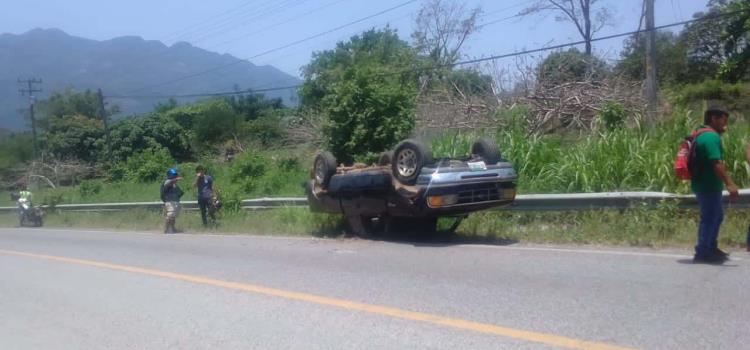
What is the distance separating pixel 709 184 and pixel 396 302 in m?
3.46

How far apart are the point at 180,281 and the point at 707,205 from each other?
640 cm

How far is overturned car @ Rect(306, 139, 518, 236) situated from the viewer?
1121cm

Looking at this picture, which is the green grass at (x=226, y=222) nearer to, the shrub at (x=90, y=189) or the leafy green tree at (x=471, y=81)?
the shrub at (x=90, y=189)

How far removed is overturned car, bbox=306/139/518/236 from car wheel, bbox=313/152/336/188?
17 mm

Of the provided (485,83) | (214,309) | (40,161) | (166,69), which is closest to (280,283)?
(214,309)

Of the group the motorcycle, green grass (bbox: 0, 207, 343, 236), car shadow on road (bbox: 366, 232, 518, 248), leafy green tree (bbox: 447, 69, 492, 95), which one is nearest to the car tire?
car shadow on road (bbox: 366, 232, 518, 248)

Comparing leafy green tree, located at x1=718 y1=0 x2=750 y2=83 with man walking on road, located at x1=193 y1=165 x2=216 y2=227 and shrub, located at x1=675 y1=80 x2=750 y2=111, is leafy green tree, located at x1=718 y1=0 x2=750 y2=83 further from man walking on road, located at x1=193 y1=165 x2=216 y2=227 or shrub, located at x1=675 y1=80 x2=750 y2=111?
man walking on road, located at x1=193 y1=165 x2=216 y2=227

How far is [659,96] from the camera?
21656 mm

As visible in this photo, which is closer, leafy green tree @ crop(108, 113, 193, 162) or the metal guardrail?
the metal guardrail

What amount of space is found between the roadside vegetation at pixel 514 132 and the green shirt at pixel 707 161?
165 cm

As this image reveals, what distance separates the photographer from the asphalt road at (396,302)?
20.0 ft

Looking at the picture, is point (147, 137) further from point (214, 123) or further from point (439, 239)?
point (439, 239)

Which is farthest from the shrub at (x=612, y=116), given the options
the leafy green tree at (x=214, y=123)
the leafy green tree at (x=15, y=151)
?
the leafy green tree at (x=15, y=151)

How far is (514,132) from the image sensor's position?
57.7ft
